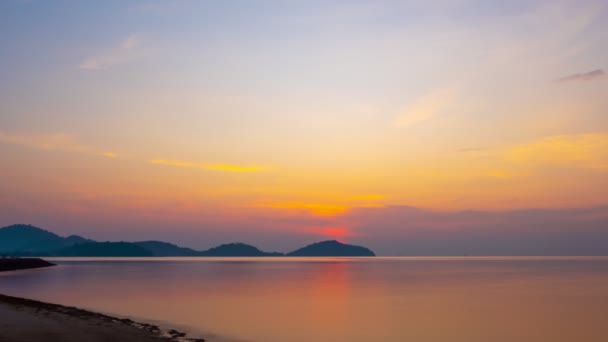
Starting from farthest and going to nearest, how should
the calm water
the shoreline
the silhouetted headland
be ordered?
the silhouetted headland
the calm water
the shoreline

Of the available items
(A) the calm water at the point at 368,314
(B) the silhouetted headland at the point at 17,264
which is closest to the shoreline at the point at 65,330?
(A) the calm water at the point at 368,314

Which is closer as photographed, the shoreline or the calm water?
the shoreline

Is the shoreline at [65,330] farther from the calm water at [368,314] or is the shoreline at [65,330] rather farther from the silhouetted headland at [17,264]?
the silhouetted headland at [17,264]

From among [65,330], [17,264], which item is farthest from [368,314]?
[17,264]

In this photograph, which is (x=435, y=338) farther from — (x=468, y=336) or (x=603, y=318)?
(x=603, y=318)

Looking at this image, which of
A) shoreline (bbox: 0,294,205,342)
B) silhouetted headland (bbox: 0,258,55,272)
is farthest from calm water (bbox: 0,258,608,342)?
silhouetted headland (bbox: 0,258,55,272)

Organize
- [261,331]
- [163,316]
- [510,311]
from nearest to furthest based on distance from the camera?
[261,331]
[163,316]
[510,311]

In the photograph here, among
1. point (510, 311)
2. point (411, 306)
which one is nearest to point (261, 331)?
point (411, 306)

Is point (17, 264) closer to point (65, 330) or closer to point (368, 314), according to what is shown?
point (368, 314)

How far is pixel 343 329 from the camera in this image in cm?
3838

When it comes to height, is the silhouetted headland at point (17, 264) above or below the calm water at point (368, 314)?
above

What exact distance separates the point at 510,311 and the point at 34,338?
39.2 m

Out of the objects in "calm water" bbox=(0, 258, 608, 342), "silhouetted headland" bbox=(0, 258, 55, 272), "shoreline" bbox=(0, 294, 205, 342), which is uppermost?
"silhouetted headland" bbox=(0, 258, 55, 272)

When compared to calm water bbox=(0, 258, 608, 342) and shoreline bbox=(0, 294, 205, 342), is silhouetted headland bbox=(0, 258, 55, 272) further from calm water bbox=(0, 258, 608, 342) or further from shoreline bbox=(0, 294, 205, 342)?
shoreline bbox=(0, 294, 205, 342)
